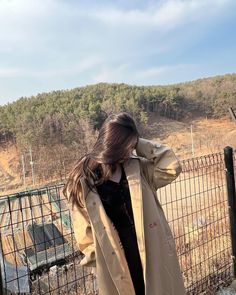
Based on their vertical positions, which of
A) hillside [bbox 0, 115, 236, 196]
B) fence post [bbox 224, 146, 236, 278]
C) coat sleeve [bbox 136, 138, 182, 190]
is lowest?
hillside [bbox 0, 115, 236, 196]

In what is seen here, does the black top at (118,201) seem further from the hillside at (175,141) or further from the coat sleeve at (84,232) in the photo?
the hillside at (175,141)

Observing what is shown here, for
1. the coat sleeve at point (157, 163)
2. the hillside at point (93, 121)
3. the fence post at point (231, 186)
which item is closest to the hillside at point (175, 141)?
the hillside at point (93, 121)

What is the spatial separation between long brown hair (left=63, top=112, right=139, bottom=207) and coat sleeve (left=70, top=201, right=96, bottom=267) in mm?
49

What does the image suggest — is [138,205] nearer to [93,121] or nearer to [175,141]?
[175,141]

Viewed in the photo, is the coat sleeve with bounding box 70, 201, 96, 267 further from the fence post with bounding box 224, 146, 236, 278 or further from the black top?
the fence post with bounding box 224, 146, 236, 278

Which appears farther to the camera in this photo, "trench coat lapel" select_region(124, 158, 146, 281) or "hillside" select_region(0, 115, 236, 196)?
"hillside" select_region(0, 115, 236, 196)

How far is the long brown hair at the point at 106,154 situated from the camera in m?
2.03

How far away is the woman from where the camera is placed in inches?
81.5

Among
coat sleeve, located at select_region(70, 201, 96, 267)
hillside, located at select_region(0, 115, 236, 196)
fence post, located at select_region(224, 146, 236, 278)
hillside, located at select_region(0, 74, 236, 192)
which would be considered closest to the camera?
coat sleeve, located at select_region(70, 201, 96, 267)

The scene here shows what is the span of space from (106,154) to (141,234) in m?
0.47

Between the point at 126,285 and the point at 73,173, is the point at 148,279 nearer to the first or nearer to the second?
the point at 126,285

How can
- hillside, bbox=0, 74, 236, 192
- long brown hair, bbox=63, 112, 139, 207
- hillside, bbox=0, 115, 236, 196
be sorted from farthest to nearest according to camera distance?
hillside, bbox=0, 74, 236, 192 → hillside, bbox=0, 115, 236, 196 → long brown hair, bbox=63, 112, 139, 207

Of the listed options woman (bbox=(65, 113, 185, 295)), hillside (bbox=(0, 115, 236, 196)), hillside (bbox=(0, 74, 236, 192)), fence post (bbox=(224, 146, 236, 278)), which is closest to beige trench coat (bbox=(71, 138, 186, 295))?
woman (bbox=(65, 113, 185, 295))

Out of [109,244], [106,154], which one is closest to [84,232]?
[109,244]
